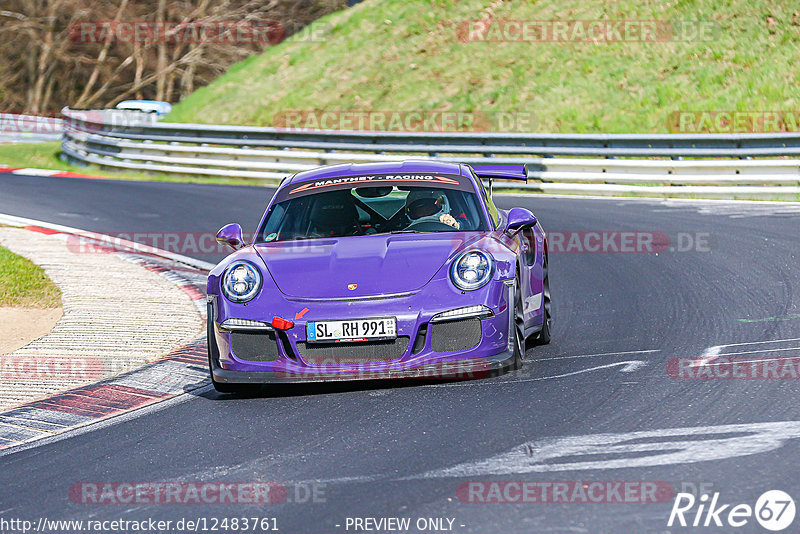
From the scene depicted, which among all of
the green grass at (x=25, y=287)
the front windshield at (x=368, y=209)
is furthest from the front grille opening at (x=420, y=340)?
the green grass at (x=25, y=287)

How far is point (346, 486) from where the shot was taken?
466 cm

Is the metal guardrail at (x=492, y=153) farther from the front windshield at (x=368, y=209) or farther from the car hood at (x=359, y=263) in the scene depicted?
the car hood at (x=359, y=263)

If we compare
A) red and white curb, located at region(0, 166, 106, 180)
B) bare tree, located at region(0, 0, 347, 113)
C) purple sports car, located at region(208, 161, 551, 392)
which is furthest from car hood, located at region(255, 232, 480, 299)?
bare tree, located at region(0, 0, 347, 113)

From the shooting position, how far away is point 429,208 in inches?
298

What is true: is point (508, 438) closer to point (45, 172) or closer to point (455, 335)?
point (455, 335)

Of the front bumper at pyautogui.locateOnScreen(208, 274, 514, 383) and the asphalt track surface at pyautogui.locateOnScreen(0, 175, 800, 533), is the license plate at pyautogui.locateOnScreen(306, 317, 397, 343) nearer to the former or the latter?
the front bumper at pyautogui.locateOnScreen(208, 274, 514, 383)

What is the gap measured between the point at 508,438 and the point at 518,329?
1.55m

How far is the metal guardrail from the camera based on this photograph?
17266mm

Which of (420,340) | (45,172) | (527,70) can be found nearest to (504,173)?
(420,340)

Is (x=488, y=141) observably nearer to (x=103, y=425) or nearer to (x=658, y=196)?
(x=658, y=196)

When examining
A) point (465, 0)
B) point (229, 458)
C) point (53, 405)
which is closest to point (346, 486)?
point (229, 458)

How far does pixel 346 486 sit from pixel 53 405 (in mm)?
2751

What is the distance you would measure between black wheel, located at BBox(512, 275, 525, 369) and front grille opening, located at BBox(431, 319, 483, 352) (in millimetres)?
315

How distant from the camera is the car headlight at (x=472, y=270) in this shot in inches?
255
